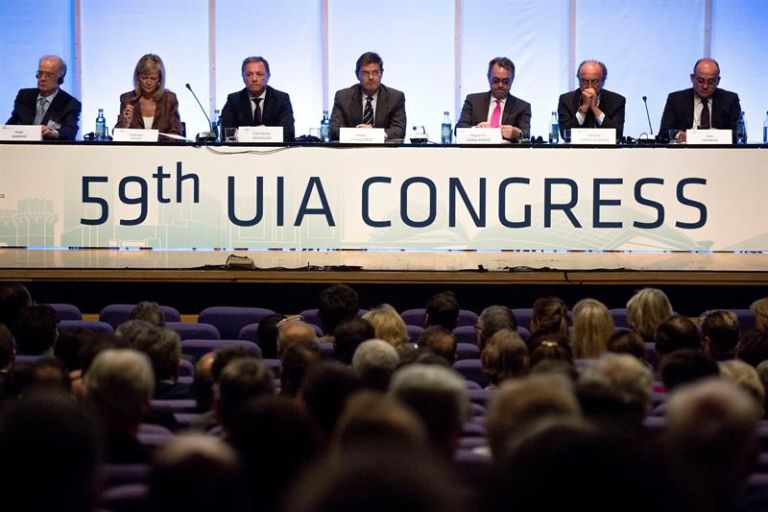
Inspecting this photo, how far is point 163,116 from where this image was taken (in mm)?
8820

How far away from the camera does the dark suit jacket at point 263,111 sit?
916cm

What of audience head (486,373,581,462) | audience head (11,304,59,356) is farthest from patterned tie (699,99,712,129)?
audience head (486,373,581,462)

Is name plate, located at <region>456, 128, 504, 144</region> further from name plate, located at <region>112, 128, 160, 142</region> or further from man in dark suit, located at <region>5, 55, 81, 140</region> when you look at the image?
man in dark suit, located at <region>5, 55, 81, 140</region>

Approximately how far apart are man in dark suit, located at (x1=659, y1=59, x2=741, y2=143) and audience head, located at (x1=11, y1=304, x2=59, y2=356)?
5.20 metres

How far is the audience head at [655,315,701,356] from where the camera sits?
17.2 feet

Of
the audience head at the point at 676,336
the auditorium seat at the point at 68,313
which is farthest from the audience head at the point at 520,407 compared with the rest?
the auditorium seat at the point at 68,313

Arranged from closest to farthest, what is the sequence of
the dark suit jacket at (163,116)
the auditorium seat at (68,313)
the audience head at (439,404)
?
the audience head at (439,404) < the auditorium seat at (68,313) < the dark suit jacket at (163,116)

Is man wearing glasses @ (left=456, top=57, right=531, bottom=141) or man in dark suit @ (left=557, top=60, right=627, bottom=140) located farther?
man wearing glasses @ (left=456, top=57, right=531, bottom=141)

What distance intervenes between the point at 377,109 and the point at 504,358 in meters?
4.63

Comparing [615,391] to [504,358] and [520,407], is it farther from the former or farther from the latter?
[504,358]

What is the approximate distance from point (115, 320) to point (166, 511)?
17.7 ft

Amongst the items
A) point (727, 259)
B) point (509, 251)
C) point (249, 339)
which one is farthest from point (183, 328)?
point (727, 259)

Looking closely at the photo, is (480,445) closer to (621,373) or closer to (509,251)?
(621,373)

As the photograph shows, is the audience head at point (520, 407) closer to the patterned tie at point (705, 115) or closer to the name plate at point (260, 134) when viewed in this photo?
the name plate at point (260, 134)
